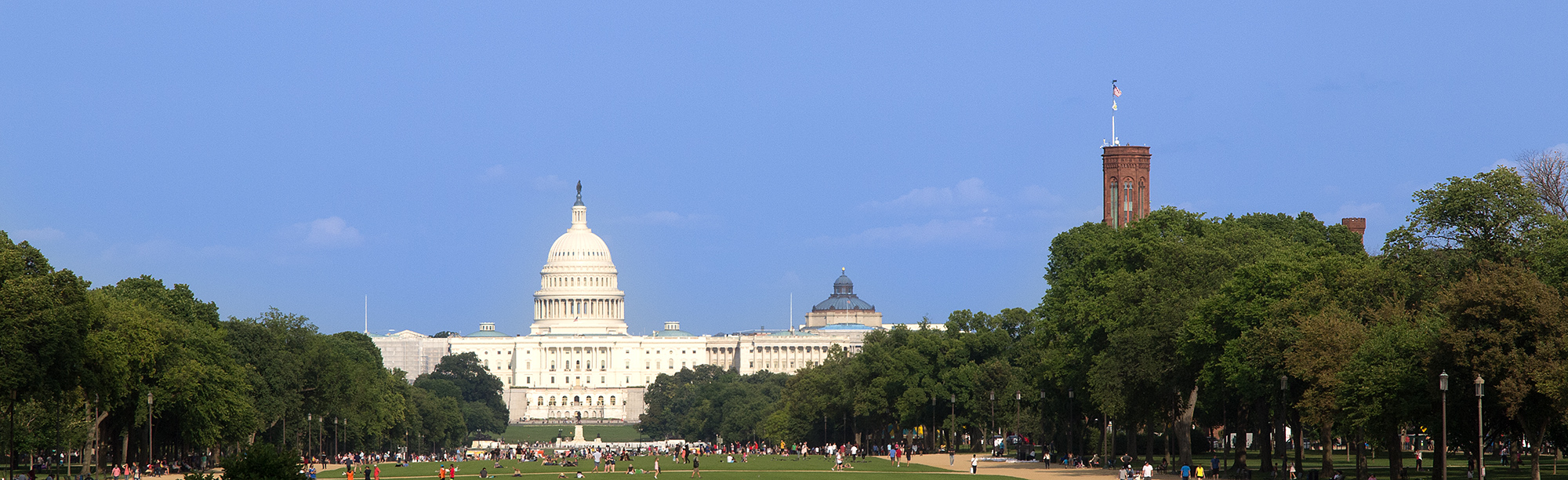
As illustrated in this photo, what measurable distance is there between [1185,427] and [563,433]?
402 feet

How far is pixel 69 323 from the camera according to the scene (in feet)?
147

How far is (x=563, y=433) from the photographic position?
171125mm

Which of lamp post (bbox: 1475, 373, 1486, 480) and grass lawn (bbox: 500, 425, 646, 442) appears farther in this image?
grass lawn (bbox: 500, 425, 646, 442)

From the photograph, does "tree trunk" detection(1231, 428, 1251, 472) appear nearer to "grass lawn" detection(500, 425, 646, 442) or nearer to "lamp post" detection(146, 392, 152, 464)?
"lamp post" detection(146, 392, 152, 464)

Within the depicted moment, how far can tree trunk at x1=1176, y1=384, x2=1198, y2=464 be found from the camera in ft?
172

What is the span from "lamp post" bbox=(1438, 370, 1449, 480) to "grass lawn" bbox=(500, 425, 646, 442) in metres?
124

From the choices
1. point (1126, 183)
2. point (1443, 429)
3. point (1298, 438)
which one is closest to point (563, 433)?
point (1126, 183)

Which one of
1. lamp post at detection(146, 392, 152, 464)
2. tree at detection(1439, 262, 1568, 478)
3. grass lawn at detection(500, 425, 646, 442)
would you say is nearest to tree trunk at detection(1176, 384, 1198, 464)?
tree at detection(1439, 262, 1568, 478)

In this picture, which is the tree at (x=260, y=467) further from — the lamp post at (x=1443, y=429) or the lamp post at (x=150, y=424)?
the lamp post at (x=150, y=424)

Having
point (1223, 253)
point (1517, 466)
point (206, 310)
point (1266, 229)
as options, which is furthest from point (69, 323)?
point (1266, 229)

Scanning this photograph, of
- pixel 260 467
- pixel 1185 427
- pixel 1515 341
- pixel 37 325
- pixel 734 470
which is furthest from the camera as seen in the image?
pixel 734 470

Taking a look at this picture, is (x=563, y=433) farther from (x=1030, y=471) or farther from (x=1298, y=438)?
(x=1298, y=438)

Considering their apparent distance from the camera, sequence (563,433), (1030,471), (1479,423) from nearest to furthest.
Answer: (1479,423)
(1030,471)
(563,433)

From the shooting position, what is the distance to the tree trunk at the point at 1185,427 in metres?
52.4
